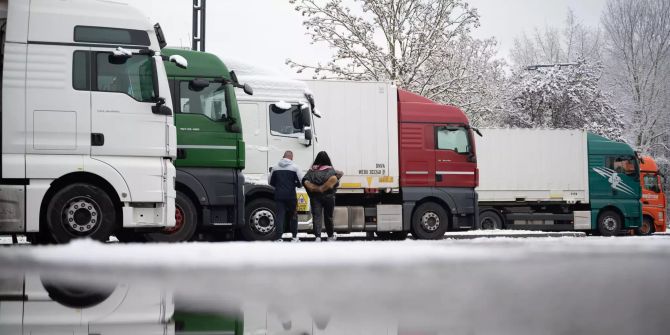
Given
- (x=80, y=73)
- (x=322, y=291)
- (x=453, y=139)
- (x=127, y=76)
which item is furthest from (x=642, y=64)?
(x=322, y=291)

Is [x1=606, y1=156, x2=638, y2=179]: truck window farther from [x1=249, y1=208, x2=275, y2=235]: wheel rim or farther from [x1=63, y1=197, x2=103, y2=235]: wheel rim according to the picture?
[x1=63, y1=197, x2=103, y2=235]: wheel rim

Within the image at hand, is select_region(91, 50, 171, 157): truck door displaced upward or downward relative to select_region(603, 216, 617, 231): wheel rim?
upward

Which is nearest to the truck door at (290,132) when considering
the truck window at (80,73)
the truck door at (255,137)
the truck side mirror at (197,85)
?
the truck door at (255,137)

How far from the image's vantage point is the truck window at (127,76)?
12367mm

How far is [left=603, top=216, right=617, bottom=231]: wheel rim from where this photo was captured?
24609mm

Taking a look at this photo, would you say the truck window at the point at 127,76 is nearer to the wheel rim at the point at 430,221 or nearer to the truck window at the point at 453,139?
the wheel rim at the point at 430,221

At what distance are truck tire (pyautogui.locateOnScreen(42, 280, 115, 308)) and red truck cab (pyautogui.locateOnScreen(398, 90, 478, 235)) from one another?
13139 millimetres

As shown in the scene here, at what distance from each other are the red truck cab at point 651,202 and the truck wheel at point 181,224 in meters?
16.1

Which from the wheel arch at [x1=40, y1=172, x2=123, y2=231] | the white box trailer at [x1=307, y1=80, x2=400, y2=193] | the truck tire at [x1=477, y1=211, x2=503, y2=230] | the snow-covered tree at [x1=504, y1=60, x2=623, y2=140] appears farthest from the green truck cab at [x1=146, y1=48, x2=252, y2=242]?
the snow-covered tree at [x1=504, y1=60, x2=623, y2=140]

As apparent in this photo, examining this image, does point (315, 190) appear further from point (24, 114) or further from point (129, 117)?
point (24, 114)

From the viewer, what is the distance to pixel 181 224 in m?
14.2

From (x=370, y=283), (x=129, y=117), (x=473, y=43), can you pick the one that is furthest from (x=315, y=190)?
(x=473, y=43)

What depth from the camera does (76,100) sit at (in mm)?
12172

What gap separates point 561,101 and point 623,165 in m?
10.7
